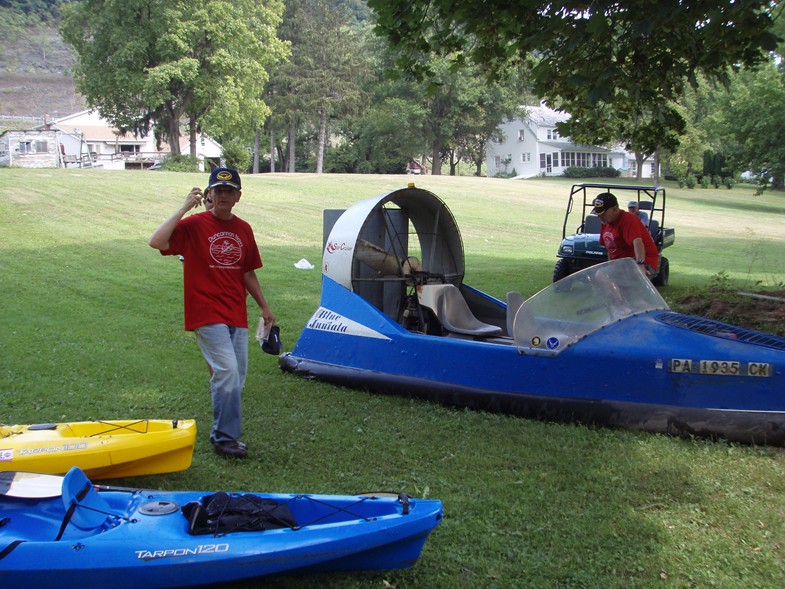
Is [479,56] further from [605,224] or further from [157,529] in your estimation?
[157,529]

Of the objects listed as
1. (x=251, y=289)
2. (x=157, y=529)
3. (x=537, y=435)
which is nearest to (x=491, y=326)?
(x=537, y=435)

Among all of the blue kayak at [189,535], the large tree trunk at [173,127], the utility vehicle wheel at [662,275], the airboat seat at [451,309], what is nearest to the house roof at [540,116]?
the large tree trunk at [173,127]

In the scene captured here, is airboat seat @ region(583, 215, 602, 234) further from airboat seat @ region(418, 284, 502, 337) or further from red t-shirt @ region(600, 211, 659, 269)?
airboat seat @ region(418, 284, 502, 337)

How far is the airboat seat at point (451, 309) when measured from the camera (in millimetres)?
7316

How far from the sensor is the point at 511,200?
35844 mm

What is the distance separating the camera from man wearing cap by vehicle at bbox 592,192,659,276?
23.4ft

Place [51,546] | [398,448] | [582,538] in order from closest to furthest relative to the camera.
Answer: [51,546]
[582,538]
[398,448]

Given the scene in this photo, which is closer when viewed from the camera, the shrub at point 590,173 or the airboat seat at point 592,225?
the airboat seat at point 592,225

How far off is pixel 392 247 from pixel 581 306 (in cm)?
257

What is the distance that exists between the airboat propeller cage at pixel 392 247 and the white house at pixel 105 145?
45.3m

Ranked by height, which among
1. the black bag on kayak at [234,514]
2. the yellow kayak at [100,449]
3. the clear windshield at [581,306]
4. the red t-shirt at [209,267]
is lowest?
the yellow kayak at [100,449]

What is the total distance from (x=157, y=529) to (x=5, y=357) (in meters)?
4.96

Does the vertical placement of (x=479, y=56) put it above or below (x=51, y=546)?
above

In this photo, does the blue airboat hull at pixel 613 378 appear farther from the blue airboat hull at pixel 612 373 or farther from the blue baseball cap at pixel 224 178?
the blue baseball cap at pixel 224 178
